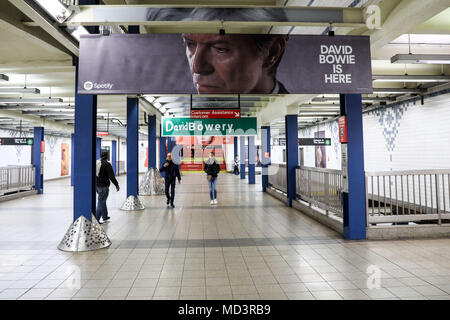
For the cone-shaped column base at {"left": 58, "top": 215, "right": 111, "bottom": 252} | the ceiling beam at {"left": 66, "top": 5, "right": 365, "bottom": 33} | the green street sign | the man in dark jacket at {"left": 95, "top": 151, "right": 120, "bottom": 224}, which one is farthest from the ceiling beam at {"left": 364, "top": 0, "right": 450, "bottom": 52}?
the man in dark jacket at {"left": 95, "top": 151, "right": 120, "bottom": 224}

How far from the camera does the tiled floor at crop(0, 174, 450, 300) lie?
3.16 metres

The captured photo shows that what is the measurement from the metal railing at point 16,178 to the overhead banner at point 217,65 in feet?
33.7

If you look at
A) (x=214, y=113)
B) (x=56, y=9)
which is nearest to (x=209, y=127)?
(x=214, y=113)

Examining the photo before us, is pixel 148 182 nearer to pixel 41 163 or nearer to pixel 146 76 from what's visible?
pixel 41 163

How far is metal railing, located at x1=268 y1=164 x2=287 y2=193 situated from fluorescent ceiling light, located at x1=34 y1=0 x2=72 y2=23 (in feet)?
27.0

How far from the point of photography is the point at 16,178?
11.5 metres

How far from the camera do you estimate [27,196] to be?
11.9 meters

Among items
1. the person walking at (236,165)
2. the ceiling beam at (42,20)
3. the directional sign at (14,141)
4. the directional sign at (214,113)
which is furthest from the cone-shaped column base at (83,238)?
the person walking at (236,165)

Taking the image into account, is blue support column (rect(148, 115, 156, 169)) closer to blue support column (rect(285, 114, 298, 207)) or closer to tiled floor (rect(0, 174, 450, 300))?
tiled floor (rect(0, 174, 450, 300))

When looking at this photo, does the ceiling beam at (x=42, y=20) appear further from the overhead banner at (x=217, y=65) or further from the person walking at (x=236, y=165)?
the person walking at (x=236, y=165)

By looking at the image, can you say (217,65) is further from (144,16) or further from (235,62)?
(144,16)

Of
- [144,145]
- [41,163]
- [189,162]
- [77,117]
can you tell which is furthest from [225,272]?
[144,145]

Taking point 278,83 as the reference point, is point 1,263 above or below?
below

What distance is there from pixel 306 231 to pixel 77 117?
193 inches
